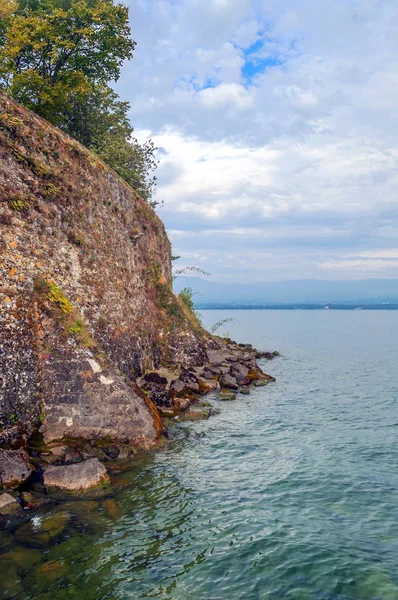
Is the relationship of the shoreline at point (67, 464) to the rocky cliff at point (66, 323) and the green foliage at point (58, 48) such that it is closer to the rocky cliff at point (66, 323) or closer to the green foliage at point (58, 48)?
the rocky cliff at point (66, 323)

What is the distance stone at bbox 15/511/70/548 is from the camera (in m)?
12.0

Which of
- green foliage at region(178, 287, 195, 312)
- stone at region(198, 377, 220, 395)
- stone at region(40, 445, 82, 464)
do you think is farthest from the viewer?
green foliage at region(178, 287, 195, 312)

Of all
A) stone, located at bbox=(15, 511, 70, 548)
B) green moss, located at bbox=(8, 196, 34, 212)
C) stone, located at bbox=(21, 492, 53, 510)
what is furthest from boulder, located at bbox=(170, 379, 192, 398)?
stone, located at bbox=(15, 511, 70, 548)

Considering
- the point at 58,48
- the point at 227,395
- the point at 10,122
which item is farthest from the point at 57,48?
the point at 227,395

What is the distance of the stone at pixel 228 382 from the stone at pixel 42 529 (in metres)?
23.3

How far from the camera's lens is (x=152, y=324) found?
34.6 meters

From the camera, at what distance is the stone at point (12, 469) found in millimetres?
15086

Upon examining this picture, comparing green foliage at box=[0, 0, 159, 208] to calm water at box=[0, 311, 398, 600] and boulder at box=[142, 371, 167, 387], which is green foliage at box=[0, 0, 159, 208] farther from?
calm water at box=[0, 311, 398, 600]

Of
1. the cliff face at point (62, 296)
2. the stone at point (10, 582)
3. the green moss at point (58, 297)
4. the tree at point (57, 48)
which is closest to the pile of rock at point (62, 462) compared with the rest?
the cliff face at point (62, 296)

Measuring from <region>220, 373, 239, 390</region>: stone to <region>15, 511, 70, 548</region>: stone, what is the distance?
23.3 metres

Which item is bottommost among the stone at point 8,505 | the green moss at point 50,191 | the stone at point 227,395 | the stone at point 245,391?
the stone at point 245,391

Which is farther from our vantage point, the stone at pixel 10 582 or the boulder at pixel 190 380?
the boulder at pixel 190 380

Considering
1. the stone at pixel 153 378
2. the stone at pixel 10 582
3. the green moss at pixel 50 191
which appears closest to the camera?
the stone at pixel 10 582

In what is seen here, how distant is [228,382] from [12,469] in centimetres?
2274
